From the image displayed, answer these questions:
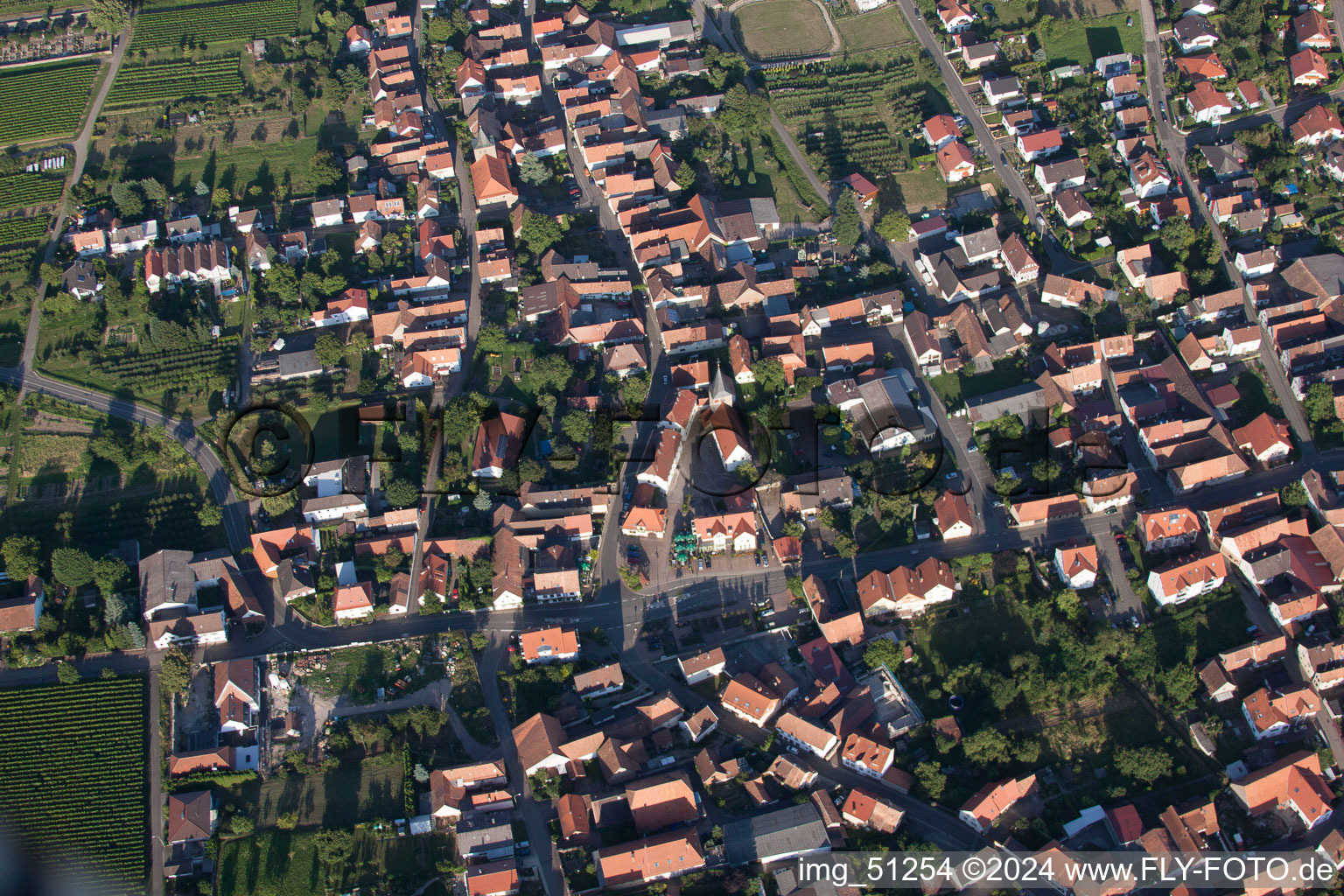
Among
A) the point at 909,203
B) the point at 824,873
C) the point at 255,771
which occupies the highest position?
the point at 909,203

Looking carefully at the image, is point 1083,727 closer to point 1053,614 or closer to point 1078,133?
point 1053,614

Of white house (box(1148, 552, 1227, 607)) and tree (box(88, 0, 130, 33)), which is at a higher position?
tree (box(88, 0, 130, 33))

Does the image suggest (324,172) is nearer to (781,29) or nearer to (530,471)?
(530,471)

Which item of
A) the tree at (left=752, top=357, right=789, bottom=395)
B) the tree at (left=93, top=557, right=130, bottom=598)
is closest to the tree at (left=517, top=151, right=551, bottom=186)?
the tree at (left=752, top=357, right=789, bottom=395)

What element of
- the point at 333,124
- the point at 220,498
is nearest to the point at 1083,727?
the point at 220,498

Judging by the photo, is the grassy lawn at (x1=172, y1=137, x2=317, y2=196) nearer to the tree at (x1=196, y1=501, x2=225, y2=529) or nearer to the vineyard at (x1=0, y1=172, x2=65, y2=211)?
the vineyard at (x1=0, y1=172, x2=65, y2=211)

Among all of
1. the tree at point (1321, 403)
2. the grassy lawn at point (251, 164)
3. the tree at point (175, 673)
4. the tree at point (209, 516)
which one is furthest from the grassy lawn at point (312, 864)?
the tree at point (1321, 403)

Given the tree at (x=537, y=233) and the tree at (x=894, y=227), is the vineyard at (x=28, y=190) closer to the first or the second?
the tree at (x=537, y=233)
